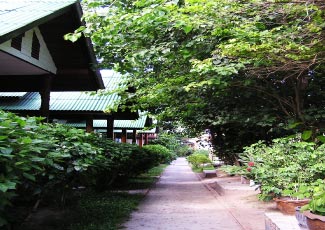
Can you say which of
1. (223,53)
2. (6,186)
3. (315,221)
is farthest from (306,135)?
(223,53)

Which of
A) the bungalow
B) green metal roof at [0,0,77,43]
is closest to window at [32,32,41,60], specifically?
the bungalow

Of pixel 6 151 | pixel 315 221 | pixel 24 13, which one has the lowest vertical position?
pixel 315 221

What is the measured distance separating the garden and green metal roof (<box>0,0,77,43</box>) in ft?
5.45

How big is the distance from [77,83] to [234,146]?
8284mm

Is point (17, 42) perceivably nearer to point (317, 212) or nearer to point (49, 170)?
point (49, 170)

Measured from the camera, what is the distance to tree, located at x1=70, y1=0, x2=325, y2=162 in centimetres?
634

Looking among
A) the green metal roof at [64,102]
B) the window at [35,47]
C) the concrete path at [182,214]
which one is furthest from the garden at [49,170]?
the window at [35,47]

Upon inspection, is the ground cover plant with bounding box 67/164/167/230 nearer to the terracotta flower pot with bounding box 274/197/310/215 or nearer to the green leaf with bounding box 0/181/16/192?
the terracotta flower pot with bounding box 274/197/310/215

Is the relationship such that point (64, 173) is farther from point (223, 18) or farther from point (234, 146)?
point (234, 146)

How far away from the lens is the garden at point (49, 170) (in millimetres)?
2945

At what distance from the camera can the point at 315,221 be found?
370 centimetres

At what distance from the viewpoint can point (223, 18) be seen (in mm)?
6887

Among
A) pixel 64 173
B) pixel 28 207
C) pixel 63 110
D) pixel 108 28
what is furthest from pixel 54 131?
pixel 63 110

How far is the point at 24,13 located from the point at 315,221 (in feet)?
20.9
